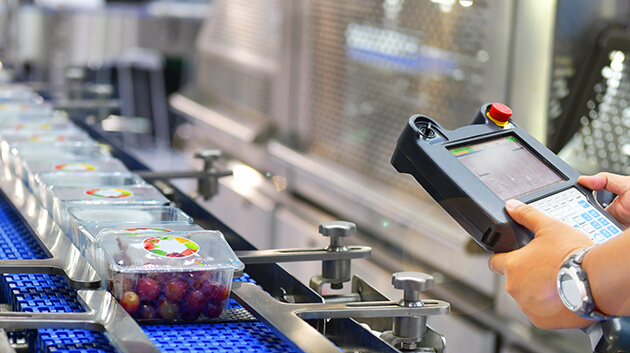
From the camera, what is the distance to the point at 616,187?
1229 mm

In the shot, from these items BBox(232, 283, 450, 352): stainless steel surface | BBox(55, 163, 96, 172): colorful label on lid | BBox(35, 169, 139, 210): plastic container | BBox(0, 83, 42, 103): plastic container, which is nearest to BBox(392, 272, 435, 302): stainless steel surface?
BBox(232, 283, 450, 352): stainless steel surface

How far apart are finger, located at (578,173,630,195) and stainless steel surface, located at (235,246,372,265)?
35cm

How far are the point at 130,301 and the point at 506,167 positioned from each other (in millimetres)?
560

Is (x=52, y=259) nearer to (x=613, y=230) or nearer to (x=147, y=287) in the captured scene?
(x=147, y=287)

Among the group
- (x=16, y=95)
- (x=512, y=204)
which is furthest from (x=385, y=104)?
(x=512, y=204)

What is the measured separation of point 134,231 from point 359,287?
0.35 meters

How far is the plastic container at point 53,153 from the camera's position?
1.60m

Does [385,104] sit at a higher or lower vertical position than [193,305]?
lower

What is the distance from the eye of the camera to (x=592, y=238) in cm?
106

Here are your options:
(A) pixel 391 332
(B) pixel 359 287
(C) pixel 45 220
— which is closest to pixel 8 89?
(C) pixel 45 220

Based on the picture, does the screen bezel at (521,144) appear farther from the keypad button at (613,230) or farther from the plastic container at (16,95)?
the plastic container at (16,95)

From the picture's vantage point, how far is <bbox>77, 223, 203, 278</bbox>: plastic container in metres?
1.06

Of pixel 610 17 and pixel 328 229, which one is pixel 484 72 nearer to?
pixel 610 17

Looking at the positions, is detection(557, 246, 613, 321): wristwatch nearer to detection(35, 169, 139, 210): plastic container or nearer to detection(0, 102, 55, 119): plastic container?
detection(35, 169, 139, 210): plastic container
